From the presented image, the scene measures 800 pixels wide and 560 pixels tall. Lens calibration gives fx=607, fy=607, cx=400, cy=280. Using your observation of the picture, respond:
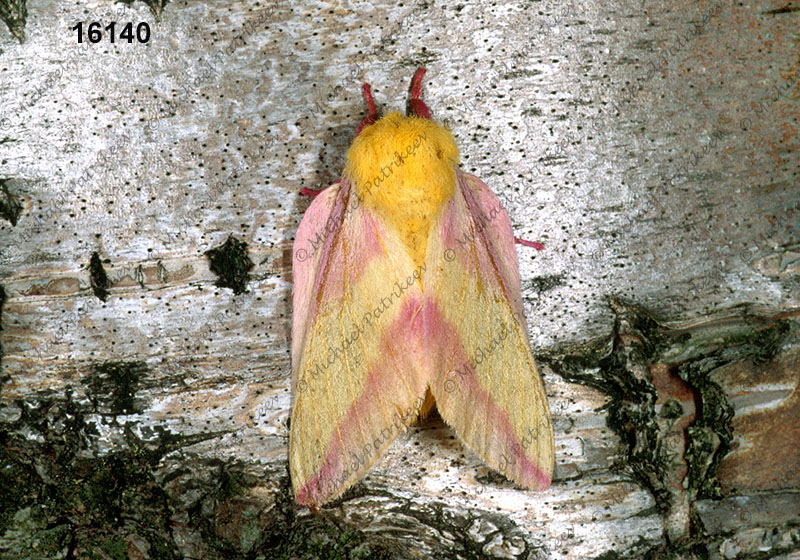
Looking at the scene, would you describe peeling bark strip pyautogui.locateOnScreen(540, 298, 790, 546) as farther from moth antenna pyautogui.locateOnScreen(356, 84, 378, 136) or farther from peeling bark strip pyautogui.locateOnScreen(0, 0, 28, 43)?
peeling bark strip pyautogui.locateOnScreen(0, 0, 28, 43)

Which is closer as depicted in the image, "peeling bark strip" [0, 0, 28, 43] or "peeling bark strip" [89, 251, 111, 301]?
"peeling bark strip" [0, 0, 28, 43]

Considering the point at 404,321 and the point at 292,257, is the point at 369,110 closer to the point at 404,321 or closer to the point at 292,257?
the point at 292,257

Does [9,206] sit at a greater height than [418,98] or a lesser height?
lesser

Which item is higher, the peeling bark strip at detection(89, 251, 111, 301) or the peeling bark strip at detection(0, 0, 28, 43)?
the peeling bark strip at detection(0, 0, 28, 43)

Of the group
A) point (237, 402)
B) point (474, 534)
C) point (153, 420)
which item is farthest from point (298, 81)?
point (474, 534)

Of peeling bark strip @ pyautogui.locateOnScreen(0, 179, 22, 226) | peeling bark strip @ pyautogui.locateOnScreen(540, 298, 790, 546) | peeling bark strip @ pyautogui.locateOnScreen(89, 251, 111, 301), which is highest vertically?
peeling bark strip @ pyautogui.locateOnScreen(0, 179, 22, 226)

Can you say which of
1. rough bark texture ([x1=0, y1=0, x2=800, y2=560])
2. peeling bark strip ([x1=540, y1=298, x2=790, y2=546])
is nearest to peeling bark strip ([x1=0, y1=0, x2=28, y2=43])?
rough bark texture ([x1=0, y1=0, x2=800, y2=560])

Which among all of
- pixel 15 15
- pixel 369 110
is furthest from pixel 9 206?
pixel 369 110
